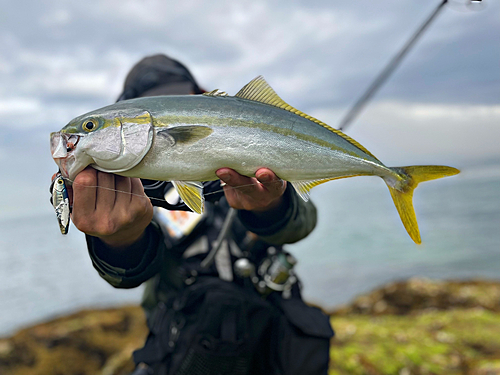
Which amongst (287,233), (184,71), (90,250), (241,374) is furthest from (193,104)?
(184,71)

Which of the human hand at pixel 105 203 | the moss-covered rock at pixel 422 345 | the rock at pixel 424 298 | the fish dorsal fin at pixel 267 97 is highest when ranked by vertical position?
the fish dorsal fin at pixel 267 97

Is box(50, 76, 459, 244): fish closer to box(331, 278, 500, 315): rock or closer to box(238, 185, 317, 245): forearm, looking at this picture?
box(238, 185, 317, 245): forearm

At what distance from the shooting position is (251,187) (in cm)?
210

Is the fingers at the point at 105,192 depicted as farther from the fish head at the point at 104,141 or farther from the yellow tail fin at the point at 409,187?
the yellow tail fin at the point at 409,187

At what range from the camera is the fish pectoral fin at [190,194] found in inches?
68.7

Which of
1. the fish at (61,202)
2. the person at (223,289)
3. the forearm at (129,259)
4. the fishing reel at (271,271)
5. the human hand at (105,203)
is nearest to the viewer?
the fish at (61,202)

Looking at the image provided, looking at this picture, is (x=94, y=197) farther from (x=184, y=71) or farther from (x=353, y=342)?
(x=353, y=342)

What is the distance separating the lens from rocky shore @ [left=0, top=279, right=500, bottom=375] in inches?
198

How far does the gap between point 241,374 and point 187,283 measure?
0.93 meters

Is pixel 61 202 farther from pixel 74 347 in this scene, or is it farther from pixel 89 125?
pixel 74 347

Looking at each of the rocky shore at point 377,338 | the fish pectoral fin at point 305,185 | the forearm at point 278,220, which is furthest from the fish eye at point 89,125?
the rocky shore at point 377,338

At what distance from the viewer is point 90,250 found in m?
2.25

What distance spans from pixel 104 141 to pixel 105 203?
1.18ft

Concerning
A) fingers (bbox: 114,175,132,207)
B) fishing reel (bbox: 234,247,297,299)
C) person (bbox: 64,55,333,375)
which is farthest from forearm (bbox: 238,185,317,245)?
fingers (bbox: 114,175,132,207)
